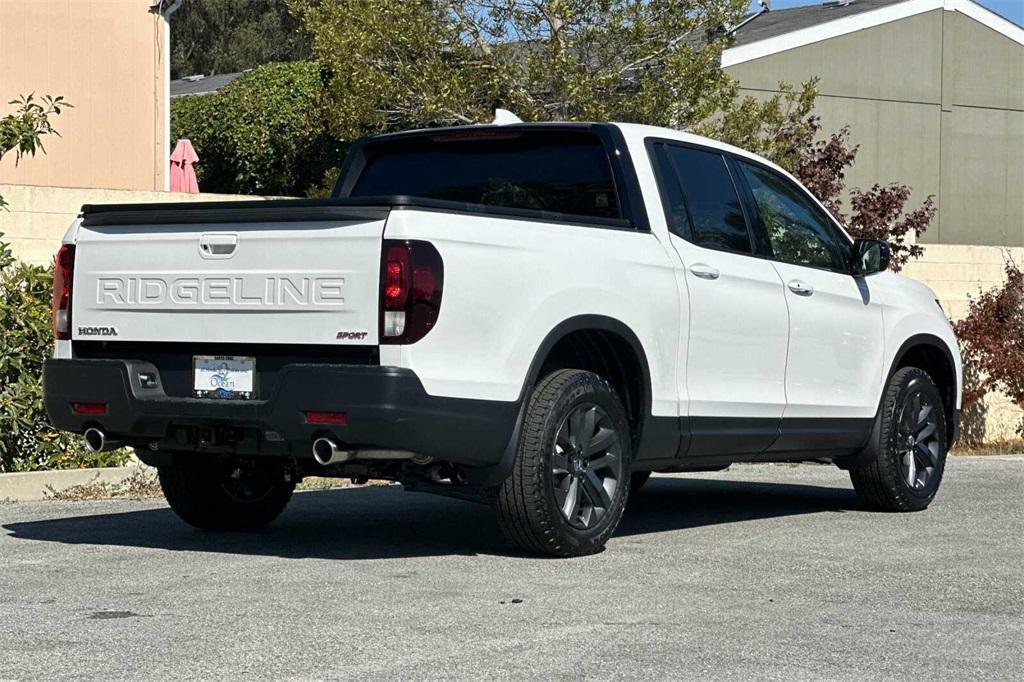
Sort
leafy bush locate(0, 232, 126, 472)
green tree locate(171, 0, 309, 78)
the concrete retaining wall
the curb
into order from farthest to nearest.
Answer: green tree locate(171, 0, 309, 78) → the concrete retaining wall → leafy bush locate(0, 232, 126, 472) → the curb

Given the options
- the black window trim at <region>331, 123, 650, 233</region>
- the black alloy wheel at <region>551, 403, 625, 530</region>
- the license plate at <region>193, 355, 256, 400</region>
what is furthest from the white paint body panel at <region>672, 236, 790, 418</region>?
the license plate at <region>193, 355, 256, 400</region>

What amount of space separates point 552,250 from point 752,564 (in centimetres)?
168

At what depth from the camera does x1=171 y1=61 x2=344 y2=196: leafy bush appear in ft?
101

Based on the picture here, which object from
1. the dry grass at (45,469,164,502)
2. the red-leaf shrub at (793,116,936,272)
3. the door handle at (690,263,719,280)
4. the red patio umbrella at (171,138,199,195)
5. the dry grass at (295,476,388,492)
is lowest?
the dry grass at (295,476,388,492)

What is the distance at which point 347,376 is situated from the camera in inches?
283

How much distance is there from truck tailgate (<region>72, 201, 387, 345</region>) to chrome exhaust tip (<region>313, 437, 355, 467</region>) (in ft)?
1.38

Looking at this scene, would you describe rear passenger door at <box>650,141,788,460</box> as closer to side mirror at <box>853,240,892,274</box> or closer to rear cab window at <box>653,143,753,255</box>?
rear cab window at <box>653,143,753,255</box>

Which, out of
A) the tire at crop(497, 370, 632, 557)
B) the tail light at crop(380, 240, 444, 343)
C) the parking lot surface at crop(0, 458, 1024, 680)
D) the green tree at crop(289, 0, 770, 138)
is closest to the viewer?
the parking lot surface at crop(0, 458, 1024, 680)

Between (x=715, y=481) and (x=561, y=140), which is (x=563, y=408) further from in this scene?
(x=715, y=481)

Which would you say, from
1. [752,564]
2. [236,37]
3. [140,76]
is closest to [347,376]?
[752,564]

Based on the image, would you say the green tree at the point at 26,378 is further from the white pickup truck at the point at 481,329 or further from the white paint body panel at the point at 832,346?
the white paint body panel at the point at 832,346

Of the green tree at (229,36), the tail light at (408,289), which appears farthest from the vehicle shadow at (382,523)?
the green tree at (229,36)

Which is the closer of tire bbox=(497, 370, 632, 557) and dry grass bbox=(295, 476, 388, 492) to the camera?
tire bbox=(497, 370, 632, 557)

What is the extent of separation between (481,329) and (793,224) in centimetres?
303
